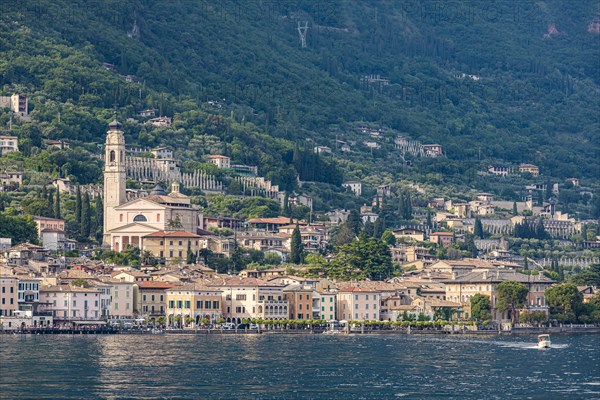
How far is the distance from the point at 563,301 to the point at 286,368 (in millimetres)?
65192

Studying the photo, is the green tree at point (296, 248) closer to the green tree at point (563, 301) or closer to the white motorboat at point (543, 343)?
the green tree at point (563, 301)

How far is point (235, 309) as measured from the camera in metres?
165

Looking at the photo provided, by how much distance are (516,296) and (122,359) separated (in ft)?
199

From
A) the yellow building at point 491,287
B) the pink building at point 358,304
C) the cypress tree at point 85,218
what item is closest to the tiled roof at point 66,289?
the pink building at point 358,304

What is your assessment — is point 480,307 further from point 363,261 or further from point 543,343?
point 543,343

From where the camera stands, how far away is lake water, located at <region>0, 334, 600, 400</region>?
100938mm

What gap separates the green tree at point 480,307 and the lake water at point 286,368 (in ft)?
80.9

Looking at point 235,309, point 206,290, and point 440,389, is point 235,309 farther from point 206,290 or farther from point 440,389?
point 440,389

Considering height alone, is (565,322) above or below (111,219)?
below

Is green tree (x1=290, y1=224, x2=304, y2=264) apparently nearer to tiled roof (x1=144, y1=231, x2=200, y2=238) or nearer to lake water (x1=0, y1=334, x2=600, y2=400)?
tiled roof (x1=144, y1=231, x2=200, y2=238)

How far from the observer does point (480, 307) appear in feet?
566

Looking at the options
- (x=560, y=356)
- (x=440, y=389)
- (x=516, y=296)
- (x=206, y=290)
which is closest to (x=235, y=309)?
(x=206, y=290)

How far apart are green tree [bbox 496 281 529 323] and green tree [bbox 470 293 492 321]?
1006 millimetres

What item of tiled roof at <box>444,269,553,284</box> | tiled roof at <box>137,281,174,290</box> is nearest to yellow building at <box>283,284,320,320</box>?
tiled roof at <box>137,281,174,290</box>
